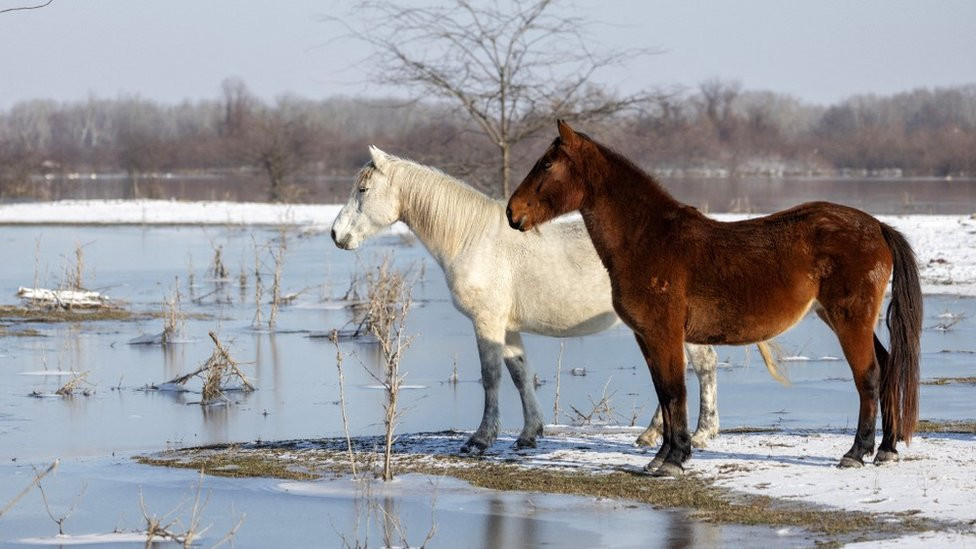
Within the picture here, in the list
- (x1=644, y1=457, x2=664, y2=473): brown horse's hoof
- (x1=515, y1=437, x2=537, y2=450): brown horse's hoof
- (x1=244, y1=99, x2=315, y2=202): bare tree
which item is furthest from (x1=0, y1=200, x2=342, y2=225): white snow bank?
(x1=644, y1=457, x2=664, y2=473): brown horse's hoof

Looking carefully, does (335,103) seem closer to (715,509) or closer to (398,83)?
(398,83)

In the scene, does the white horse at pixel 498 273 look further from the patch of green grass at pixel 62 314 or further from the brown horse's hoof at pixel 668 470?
the patch of green grass at pixel 62 314

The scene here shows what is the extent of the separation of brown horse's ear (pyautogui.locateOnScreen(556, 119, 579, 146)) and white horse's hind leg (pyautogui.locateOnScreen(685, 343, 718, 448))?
5.69 feet

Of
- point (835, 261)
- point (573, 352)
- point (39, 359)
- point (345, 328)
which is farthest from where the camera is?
point (345, 328)

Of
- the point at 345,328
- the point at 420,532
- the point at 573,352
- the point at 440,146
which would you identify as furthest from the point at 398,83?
the point at 420,532

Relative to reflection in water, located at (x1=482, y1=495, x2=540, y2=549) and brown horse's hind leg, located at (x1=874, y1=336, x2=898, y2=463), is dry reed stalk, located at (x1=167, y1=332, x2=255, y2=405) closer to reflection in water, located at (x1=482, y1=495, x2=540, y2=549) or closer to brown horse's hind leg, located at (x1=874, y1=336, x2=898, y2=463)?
reflection in water, located at (x1=482, y1=495, x2=540, y2=549)

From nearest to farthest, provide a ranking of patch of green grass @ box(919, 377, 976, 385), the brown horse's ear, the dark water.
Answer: the brown horse's ear → patch of green grass @ box(919, 377, 976, 385) → the dark water

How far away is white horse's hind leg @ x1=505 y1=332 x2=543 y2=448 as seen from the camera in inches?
312

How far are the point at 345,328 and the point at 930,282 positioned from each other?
29.9ft

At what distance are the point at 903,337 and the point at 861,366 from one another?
271mm

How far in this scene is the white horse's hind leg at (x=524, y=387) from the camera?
312 inches

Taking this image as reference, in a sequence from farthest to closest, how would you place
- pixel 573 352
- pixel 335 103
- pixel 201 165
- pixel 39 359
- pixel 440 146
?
1. pixel 335 103
2. pixel 201 165
3. pixel 440 146
4. pixel 573 352
5. pixel 39 359

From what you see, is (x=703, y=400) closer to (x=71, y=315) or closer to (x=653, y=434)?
(x=653, y=434)

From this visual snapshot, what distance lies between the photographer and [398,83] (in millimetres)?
15164
